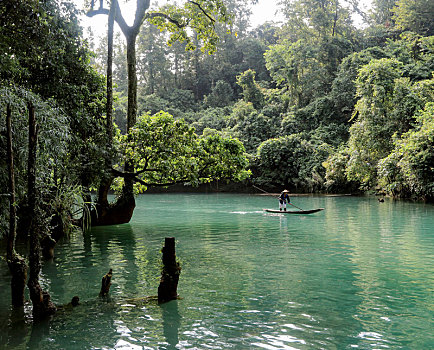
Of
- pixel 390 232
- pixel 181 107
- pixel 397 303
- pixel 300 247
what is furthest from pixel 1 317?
pixel 181 107

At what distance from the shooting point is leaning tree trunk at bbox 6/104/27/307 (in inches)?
252

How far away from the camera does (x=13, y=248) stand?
6.57 meters

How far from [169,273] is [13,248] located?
8.23 feet

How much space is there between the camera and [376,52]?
142 feet

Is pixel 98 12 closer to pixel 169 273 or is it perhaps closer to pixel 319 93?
pixel 169 273

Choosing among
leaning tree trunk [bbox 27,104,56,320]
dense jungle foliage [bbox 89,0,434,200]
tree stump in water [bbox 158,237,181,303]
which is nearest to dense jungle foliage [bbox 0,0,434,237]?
dense jungle foliage [bbox 89,0,434,200]

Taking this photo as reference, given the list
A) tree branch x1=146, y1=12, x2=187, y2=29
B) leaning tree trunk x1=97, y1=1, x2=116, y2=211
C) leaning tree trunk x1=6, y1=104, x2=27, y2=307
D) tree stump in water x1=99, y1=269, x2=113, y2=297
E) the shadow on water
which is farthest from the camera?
tree branch x1=146, y1=12, x2=187, y2=29

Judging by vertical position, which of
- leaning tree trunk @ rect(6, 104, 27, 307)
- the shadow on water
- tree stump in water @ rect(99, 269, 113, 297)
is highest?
leaning tree trunk @ rect(6, 104, 27, 307)

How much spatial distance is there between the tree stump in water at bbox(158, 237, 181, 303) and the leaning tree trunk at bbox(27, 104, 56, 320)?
6.07 feet

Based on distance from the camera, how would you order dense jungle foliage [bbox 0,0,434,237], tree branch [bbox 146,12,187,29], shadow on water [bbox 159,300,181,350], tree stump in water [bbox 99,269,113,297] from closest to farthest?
1. shadow on water [bbox 159,300,181,350]
2. tree stump in water [bbox 99,269,113,297]
3. dense jungle foliage [bbox 0,0,434,237]
4. tree branch [bbox 146,12,187,29]

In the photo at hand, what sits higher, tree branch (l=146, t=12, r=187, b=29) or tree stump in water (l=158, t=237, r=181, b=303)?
tree branch (l=146, t=12, r=187, b=29)

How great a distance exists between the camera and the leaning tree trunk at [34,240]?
6.29 metres

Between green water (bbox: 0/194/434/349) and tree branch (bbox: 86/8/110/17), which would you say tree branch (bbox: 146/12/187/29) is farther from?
green water (bbox: 0/194/434/349)

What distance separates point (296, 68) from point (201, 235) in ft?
125
